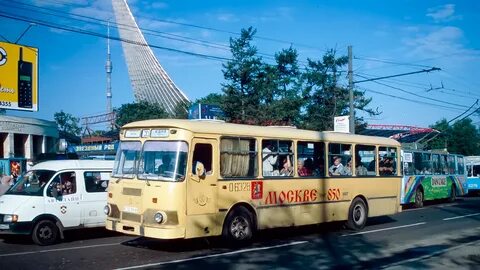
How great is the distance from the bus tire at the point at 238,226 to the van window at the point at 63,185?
14.6 ft

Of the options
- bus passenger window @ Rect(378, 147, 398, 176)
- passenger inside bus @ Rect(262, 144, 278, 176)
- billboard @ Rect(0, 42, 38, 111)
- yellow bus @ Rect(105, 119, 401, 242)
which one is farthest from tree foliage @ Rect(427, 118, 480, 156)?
passenger inside bus @ Rect(262, 144, 278, 176)

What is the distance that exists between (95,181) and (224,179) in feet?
14.3

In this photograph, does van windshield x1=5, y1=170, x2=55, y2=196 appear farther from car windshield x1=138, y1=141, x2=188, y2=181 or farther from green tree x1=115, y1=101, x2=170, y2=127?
green tree x1=115, y1=101, x2=170, y2=127

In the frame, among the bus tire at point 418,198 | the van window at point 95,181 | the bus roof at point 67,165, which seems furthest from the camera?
the bus tire at point 418,198

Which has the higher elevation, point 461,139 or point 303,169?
point 461,139

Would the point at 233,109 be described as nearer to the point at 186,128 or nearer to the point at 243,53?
the point at 243,53

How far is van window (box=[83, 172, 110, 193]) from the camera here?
1352 cm

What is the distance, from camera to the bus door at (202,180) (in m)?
10.4

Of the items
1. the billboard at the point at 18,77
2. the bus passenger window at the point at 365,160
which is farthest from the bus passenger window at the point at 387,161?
the billboard at the point at 18,77

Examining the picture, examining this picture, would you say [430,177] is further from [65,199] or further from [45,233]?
[45,233]

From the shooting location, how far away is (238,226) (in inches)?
451

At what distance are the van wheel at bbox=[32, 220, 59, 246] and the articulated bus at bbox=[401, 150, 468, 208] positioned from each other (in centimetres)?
1584

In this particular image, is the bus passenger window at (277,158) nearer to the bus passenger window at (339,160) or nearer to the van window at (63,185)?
the bus passenger window at (339,160)

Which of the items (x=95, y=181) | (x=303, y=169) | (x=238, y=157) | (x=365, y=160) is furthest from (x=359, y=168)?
(x=95, y=181)
